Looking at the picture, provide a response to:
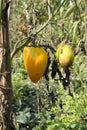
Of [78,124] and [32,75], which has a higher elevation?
[32,75]

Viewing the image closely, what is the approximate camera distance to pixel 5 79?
83 centimetres

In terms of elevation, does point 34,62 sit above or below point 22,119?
above

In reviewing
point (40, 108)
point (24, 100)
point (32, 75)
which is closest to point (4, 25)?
point (32, 75)

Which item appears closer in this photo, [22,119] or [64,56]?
[64,56]

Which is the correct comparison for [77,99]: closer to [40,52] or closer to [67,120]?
[67,120]

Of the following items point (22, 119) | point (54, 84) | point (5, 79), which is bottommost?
point (22, 119)

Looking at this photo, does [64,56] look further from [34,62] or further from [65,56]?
[34,62]

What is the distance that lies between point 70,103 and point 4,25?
116cm

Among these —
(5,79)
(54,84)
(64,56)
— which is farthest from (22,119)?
(5,79)

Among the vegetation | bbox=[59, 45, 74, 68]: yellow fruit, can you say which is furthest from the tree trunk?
bbox=[59, 45, 74, 68]: yellow fruit

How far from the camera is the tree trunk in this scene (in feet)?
2.67

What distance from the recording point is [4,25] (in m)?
0.82

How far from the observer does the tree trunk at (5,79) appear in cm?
81

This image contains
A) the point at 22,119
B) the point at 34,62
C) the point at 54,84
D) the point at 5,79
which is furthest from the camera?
the point at 54,84
